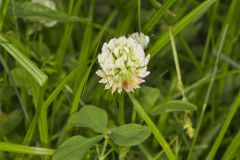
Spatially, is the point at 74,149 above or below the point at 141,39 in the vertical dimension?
below

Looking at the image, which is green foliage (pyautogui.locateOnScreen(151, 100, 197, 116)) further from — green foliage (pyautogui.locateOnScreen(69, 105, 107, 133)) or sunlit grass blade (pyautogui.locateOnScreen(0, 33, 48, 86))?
sunlit grass blade (pyautogui.locateOnScreen(0, 33, 48, 86))

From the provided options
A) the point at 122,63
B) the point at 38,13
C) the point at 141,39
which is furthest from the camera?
the point at 38,13

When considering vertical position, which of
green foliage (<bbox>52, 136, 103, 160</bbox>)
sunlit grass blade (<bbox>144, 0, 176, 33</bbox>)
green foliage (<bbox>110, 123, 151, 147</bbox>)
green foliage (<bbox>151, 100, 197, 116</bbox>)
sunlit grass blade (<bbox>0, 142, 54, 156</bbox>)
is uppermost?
sunlit grass blade (<bbox>144, 0, 176, 33</bbox>)

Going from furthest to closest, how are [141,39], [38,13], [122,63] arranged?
[38,13] < [141,39] < [122,63]

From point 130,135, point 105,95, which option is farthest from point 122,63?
point 105,95

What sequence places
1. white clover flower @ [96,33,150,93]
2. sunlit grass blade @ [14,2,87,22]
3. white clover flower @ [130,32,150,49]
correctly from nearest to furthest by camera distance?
1. white clover flower @ [96,33,150,93]
2. white clover flower @ [130,32,150,49]
3. sunlit grass blade @ [14,2,87,22]

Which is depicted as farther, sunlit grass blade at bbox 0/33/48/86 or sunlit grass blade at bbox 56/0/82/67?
sunlit grass blade at bbox 56/0/82/67

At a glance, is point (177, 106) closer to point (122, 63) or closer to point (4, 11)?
point (122, 63)

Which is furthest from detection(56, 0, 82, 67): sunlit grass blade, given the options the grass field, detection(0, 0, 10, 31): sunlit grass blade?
detection(0, 0, 10, 31): sunlit grass blade

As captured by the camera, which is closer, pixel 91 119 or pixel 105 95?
pixel 91 119
